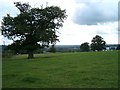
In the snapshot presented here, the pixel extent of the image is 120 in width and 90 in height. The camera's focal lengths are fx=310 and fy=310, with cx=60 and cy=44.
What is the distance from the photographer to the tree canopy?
189ft

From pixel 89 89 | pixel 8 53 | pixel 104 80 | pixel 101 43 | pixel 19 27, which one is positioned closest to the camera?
pixel 89 89

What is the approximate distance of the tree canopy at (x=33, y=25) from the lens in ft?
189

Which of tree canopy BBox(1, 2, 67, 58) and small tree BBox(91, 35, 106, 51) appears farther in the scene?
small tree BBox(91, 35, 106, 51)

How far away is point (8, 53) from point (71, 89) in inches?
2350

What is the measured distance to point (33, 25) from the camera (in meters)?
58.7

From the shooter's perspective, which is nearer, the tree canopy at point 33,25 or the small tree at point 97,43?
the tree canopy at point 33,25

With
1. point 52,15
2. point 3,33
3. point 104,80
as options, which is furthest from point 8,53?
point 104,80

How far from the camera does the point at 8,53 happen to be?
2844 inches

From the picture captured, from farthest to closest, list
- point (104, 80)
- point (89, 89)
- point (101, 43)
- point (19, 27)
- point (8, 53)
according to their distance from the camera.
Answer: point (101, 43) < point (8, 53) < point (19, 27) < point (104, 80) < point (89, 89)

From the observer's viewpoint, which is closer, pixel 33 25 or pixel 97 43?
pixel 33 25

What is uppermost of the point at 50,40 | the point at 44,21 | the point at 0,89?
the point at 44,21

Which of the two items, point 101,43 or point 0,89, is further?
point 101,43

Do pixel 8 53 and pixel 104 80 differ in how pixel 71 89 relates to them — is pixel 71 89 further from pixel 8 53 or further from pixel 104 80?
pixel 8 53

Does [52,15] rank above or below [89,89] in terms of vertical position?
above
